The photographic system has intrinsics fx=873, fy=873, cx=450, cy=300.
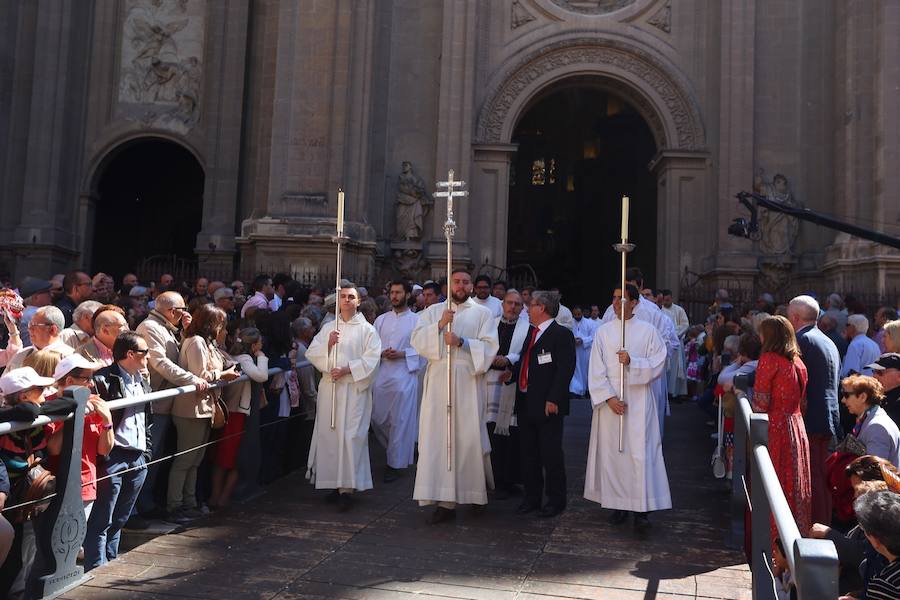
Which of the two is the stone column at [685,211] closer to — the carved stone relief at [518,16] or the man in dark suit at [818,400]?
the carved stone relief at [518,16]

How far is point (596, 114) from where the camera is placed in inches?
1297

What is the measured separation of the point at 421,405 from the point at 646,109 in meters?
14.8

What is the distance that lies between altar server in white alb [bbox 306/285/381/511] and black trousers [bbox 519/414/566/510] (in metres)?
1.46

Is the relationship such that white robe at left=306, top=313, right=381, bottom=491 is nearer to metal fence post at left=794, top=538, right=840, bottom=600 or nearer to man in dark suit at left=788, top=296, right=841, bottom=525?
man in dark suit at left=788, top=296, right=841, bottom=525

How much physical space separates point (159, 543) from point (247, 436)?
5.17 ft

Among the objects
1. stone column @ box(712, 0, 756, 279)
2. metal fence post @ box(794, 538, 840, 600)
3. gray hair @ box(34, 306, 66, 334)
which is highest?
stone column @ box(712, 0, 756, 279)

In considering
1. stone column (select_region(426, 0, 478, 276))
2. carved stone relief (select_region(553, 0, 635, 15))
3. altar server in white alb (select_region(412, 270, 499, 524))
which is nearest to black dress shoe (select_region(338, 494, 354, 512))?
altar server in white alb (select_region(412, 270, 499, 524))

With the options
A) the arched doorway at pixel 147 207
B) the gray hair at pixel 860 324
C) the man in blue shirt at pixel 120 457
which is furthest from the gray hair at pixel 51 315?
the arched doorway at pixel 147 207

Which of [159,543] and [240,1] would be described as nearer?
[159,543]

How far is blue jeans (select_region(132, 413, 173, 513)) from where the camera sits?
7.01 m

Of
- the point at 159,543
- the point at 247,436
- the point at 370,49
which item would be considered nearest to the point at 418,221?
the point at 370,49

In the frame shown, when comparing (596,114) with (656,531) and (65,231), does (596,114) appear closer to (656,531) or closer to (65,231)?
(65,231)

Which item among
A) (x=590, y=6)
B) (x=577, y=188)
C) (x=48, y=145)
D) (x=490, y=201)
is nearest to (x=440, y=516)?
(x=490, y=201)

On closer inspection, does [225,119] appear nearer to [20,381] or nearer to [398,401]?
[398,401]
